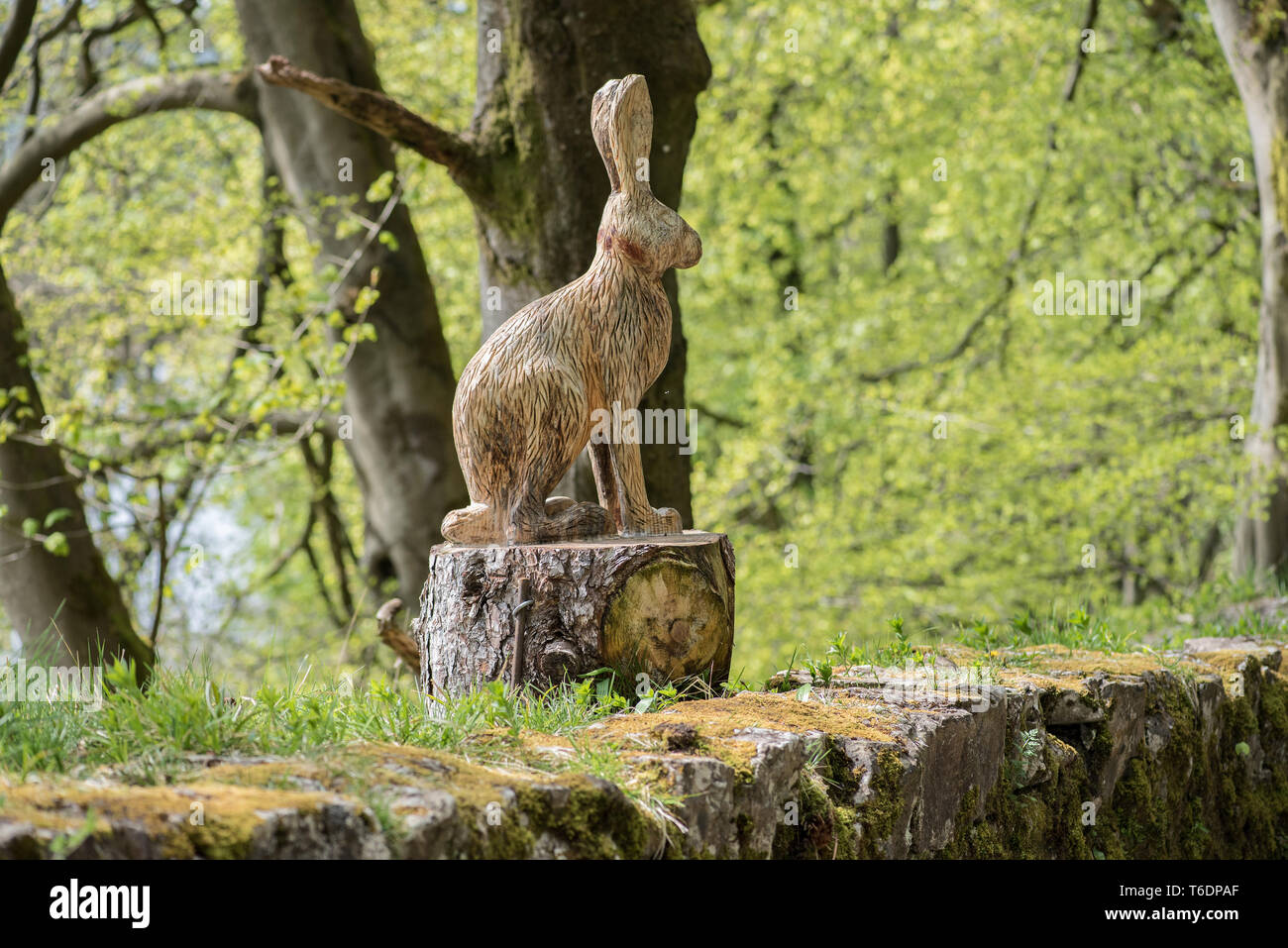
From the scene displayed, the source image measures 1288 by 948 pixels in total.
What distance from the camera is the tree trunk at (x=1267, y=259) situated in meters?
7.35

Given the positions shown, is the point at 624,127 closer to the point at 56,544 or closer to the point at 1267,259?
the point at 56,544

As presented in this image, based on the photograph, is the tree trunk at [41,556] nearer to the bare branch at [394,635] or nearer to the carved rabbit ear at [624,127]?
the bare branch at [394,635]

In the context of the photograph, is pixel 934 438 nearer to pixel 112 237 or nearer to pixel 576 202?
pixel 576 202

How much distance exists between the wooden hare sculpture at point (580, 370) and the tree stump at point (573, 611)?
0.69 ft

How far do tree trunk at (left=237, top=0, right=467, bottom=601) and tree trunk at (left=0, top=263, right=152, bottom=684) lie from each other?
1713 mm

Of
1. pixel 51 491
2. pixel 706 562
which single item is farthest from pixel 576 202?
pixel 51 491

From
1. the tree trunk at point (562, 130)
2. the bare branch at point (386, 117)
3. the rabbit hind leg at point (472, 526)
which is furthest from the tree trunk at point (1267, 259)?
the rabbit hind leg at point (472, 526)

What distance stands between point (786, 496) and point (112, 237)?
23.4ft

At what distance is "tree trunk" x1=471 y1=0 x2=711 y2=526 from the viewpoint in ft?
17.6

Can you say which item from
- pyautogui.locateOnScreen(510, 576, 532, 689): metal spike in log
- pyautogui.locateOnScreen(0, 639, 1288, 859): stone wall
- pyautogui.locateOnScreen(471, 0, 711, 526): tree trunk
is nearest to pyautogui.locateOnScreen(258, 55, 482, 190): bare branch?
pyautogui.locateOnScreen(471, 0, 711, 526): tree trunk

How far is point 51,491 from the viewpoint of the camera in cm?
629

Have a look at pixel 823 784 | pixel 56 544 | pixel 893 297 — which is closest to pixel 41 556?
pixel 56 544
